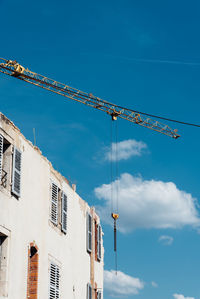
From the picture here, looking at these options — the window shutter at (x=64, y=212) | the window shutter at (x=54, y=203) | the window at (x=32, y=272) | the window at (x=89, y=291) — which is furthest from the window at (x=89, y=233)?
the window at (x=32, y=272)

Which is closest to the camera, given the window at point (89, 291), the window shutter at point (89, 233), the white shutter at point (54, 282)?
the white shutter at point (54, 282)

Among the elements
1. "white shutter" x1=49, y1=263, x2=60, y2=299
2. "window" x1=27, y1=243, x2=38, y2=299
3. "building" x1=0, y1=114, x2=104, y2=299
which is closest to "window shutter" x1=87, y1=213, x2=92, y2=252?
"building" x1=0, y1=114, x2=104, y2=299

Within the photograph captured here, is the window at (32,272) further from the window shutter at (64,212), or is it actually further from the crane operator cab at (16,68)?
the crane operator cab at (16,68)

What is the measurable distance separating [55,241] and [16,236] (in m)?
4.44

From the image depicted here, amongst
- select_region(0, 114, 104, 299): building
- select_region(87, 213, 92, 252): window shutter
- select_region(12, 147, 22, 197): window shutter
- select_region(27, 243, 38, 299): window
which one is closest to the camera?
select_region(0, 114, 104, 299): building

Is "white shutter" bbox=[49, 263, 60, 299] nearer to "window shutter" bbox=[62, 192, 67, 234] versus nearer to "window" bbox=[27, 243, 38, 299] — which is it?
"window" bbox=[27, 243, 38, 299]

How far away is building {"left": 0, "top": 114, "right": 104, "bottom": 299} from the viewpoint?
1844 centimetres

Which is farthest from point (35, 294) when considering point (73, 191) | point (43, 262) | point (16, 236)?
point (73, 191)

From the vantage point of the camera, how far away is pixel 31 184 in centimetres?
2112

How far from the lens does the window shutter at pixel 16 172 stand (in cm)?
1918

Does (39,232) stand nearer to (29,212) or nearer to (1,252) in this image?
(29,212)

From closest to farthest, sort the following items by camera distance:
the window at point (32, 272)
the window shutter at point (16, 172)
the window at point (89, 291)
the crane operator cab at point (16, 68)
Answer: the window shutter at point (16, 172) < the window at point (32, 272) < the window at point (89, 291) < the crane operator cab at point (16, 68)

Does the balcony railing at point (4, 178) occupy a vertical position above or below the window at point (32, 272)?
above

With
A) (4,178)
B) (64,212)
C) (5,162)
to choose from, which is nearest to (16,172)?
(5,162)
